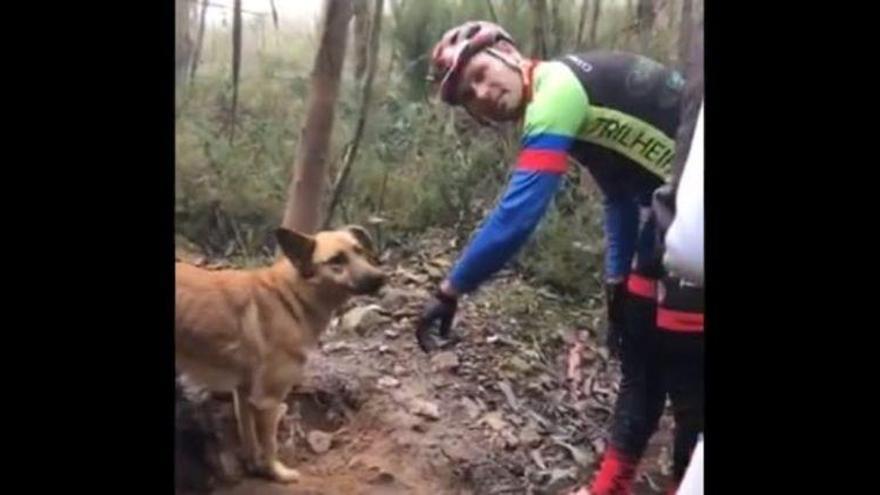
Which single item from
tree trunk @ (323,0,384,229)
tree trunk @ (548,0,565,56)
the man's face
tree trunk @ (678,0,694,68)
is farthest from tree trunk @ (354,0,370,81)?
tree trunk @ (678,0,694,68)

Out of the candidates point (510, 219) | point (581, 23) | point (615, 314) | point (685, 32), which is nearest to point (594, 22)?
point (581, 23)


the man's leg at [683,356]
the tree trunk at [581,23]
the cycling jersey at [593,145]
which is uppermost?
the tree trunk at [581,23]

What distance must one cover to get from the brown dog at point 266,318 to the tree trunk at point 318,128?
0.11 feet

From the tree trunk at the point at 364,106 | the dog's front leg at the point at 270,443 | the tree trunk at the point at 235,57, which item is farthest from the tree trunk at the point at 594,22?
the dog's front leg at the point at 270,443

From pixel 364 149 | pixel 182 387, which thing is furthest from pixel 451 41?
pixel 182 387

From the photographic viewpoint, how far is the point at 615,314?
2.65 m

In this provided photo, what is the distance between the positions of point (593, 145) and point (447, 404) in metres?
0.44

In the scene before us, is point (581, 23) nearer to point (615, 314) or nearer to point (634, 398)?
point (615, 314)

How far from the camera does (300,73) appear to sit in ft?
8.39

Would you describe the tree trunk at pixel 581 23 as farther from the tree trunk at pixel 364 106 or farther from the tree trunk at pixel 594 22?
the tree trunk at pixel 364 106

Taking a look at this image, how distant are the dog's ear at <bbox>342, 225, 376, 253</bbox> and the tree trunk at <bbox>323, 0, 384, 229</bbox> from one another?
0.13ft

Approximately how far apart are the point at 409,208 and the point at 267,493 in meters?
0.46

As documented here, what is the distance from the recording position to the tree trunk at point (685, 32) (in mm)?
2639

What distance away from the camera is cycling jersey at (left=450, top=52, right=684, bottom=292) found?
103 inches
